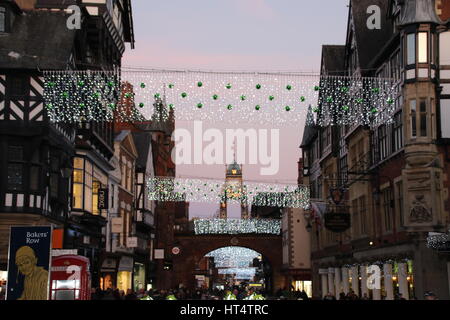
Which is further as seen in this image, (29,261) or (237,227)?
(237,227)

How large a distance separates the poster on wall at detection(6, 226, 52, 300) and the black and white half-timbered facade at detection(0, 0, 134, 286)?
1004cm

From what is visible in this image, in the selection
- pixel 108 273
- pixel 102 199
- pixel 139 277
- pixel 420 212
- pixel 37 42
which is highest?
pixel 37 42

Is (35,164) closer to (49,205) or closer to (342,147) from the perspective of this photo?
(49,205)

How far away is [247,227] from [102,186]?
103ft

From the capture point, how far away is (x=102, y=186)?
3875 cm

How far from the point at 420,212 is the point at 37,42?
17066mm

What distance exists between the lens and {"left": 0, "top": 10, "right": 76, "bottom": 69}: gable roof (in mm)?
28078

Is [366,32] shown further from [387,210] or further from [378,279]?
[378,279]

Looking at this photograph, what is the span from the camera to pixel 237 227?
67.5 meters

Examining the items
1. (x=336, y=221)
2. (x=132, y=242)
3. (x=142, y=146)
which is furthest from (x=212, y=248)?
(x=336, y=221)

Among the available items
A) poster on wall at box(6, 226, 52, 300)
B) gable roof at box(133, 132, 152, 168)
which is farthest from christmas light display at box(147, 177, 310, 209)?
poster on wall at box(6, 226, 52, 300)

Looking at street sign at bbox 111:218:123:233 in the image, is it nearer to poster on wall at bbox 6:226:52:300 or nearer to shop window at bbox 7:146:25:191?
Result: shop window at bbox 7:146:25:191
